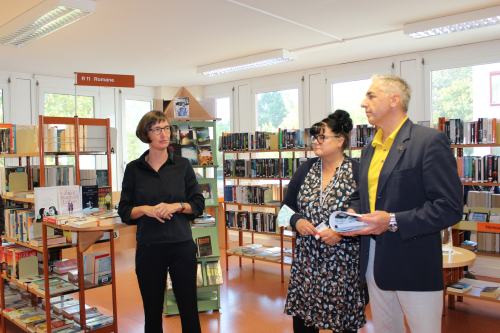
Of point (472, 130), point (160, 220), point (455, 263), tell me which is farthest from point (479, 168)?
point (160, 220)

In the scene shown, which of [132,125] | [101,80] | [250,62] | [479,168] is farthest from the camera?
[132,125]

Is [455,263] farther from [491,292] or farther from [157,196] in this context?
[157,196]

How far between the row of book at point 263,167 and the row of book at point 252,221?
1.88 feet

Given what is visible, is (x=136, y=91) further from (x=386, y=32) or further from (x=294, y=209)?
(x=294, y=209)

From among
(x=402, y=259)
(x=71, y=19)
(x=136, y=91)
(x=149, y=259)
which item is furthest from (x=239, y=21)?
(x=136, y=91)

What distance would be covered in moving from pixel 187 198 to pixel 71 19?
287cm

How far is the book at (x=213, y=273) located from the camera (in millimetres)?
3932

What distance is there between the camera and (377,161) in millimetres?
1919

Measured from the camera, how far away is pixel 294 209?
97.6 inches

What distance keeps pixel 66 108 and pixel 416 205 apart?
760 centimetres

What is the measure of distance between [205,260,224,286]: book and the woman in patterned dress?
1.73 m

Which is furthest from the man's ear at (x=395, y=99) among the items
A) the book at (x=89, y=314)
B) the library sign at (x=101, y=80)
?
the book at (x=89, y=314)

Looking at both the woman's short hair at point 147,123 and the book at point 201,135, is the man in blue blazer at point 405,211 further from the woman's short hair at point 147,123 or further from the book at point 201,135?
the book at point 201,135

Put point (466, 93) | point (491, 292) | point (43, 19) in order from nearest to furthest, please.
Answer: point (491, 292)
point (43, 19)
point (466, 93)
